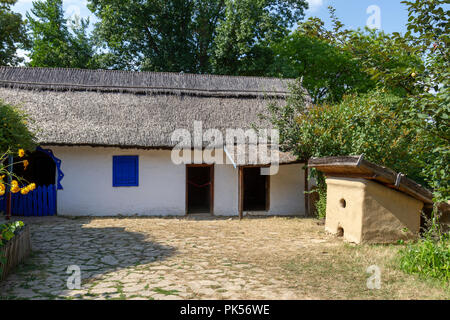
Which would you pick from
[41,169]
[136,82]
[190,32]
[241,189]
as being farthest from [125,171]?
[190,32]

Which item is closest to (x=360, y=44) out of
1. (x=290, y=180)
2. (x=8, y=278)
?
(x=8, y=278)

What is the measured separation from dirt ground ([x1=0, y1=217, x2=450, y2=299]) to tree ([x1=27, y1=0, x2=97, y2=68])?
14.9 meters

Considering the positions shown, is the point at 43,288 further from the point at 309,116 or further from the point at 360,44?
the point at 309,116

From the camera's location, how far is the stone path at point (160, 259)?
15.3 ft

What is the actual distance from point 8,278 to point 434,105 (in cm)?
572

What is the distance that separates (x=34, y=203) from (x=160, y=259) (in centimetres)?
648

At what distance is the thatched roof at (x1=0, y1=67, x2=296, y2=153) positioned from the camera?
10.9 meters

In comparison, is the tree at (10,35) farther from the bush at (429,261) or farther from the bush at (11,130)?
the bush at (429,261)

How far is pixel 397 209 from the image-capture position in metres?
7.03

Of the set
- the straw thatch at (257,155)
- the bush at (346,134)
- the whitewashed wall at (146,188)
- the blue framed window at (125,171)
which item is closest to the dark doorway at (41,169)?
the whitewashed wall at (146,188)

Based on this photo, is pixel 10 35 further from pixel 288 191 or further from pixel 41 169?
pixel 288 191

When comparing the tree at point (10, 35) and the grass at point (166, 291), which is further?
the tree at point (10, 35)

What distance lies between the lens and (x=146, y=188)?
1136 centimetres

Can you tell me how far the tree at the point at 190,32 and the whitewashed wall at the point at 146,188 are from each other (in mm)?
9673
